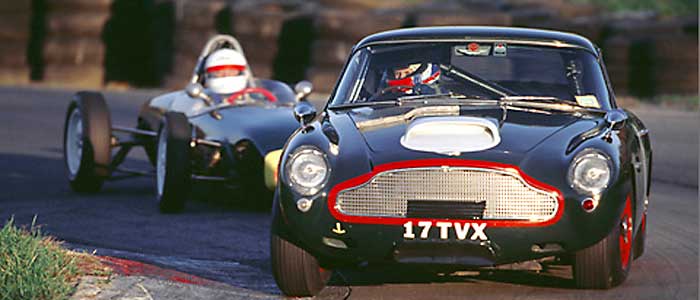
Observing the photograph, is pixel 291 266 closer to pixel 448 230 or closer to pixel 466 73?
pixel 448 230

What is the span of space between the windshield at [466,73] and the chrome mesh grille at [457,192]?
128 cm

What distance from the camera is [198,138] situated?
434 inches

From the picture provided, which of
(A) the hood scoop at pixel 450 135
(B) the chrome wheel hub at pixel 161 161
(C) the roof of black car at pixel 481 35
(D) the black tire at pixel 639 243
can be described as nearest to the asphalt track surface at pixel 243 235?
(D) the black tire at pixel 639 243

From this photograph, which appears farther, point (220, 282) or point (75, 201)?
point (75, 201)

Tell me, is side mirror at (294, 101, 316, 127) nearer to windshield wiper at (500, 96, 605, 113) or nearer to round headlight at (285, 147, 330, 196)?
round headlight at (285, 147, 330, 196)

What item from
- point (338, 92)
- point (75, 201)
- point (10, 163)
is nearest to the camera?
point (338, 92)

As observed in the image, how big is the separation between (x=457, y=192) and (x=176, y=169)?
13.5 ft

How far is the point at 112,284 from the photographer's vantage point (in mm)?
6281

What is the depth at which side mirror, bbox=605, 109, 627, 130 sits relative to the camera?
6789 millimetres

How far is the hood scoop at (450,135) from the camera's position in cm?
637

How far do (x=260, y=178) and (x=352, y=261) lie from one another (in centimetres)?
379

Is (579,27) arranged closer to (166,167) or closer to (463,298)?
(166,167)

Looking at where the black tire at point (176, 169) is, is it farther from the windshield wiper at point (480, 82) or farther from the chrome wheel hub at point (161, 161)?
the windshield wiper at point (480, 82)

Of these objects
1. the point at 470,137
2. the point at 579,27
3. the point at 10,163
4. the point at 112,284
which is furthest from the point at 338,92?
the point at 579,27
